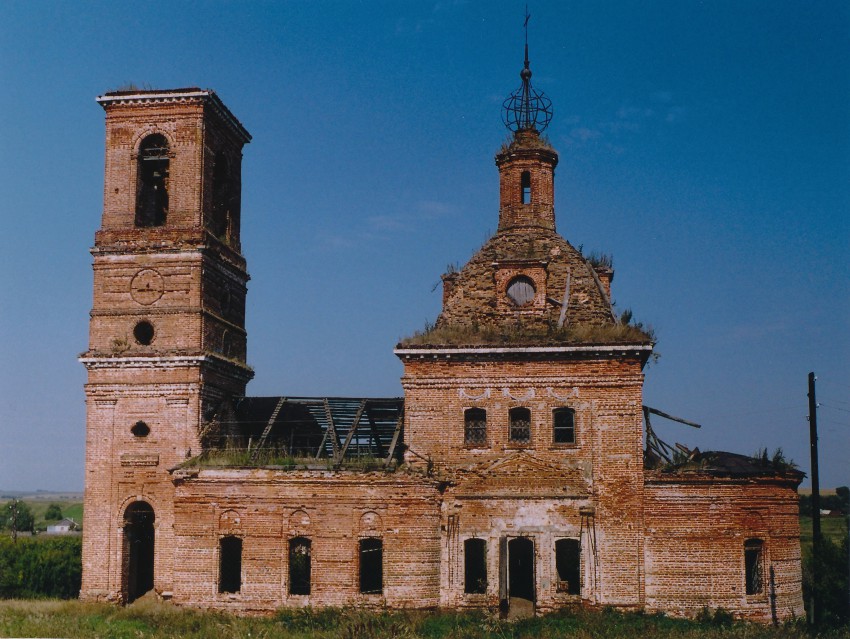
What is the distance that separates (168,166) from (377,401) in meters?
9.41

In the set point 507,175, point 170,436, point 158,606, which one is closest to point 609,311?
point 507,175

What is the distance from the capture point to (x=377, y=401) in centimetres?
2612

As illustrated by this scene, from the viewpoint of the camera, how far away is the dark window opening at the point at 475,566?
2289cm

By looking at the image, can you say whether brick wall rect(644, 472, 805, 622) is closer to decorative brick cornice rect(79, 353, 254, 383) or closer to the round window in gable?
the round window in gable

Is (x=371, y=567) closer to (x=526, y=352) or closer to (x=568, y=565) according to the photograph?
(x=568, y=565)

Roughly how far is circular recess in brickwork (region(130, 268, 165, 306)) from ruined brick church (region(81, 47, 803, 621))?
40mm

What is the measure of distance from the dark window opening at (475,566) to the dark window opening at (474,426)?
253 centimetres

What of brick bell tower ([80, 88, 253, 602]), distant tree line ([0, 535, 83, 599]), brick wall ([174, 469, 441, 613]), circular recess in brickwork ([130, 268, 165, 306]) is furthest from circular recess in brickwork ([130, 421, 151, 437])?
distant tree line ([0, 535, 83, 599])

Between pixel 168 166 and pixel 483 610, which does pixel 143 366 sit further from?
pixel 483 610

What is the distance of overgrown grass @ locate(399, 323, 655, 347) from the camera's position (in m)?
23.2

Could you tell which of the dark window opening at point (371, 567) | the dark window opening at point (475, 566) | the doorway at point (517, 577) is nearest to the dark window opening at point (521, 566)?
the doorway at point (517, 577)

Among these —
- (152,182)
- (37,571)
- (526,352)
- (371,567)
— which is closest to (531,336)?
(526,352)

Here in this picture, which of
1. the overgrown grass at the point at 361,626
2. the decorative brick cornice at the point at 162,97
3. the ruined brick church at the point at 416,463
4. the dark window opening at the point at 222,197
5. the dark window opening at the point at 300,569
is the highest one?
the decorative brick cornice at the point at 162,97

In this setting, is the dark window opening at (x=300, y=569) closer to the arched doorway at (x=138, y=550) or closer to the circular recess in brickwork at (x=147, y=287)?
the arched doorway at (x=138, y=550)
